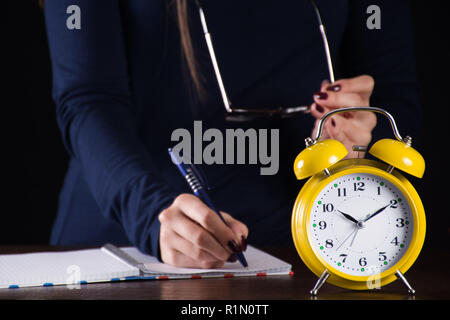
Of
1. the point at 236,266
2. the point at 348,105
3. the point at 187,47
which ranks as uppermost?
the point at 187,47

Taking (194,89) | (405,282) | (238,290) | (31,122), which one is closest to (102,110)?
(194,89)

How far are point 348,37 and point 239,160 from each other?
394 mm

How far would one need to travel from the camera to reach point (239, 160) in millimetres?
1275

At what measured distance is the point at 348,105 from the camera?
3.43ft

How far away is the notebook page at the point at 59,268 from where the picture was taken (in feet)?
2.49

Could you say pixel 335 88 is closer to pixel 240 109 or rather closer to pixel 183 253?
pixel 240 109

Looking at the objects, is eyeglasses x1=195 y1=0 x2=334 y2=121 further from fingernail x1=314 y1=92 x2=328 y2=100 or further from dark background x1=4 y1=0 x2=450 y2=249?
dark background x1=4 y1=0 x2=450 y2=249

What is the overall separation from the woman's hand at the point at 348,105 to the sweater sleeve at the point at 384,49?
0.23 meters

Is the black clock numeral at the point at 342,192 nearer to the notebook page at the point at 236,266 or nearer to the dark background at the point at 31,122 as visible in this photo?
the notebook page at the point at 236,266

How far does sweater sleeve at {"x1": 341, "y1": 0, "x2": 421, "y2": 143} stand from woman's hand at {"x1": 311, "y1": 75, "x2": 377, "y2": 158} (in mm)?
225

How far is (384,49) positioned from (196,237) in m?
0.74

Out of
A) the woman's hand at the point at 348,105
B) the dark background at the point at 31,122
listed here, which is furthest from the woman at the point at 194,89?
the dark background at the point at 31,122

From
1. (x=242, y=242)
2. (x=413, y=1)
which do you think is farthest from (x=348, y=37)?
(x=242, y=242)

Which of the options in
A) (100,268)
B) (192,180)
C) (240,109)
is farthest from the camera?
(240,109)
